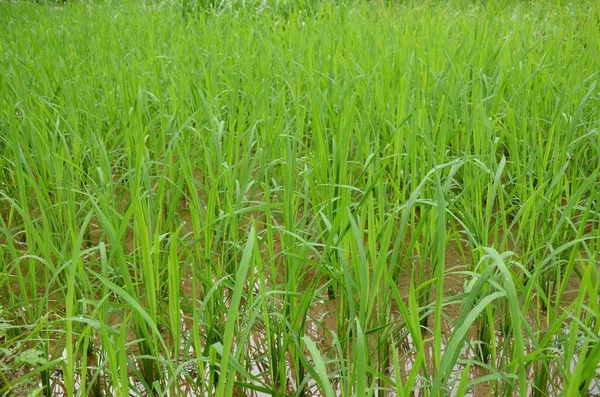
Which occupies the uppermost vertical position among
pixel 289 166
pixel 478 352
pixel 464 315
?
pixel 289 166

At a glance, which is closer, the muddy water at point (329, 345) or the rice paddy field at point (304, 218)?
the rice paddy field at point (304, 218)

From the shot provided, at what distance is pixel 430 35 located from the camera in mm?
3064

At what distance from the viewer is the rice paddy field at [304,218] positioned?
115 centimetres

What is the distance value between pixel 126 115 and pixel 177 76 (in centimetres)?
46

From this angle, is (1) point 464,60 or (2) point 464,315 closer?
(2) point 464,315

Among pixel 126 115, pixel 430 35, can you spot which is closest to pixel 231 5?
pixel 430 35

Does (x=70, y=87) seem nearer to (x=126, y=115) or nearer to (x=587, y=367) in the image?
(x=126, y=115)

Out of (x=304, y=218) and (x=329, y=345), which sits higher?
(x=304, y=218)

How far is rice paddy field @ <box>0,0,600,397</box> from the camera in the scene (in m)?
1.15

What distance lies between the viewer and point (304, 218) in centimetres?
149

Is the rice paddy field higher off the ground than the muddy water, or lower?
higher

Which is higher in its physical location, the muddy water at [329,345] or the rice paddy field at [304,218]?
the rice paddy field at [304,218]

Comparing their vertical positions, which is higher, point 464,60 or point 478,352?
point 464,60

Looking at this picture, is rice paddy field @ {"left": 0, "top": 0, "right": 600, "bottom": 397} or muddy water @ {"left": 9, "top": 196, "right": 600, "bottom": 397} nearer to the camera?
rice paddy field @ {"left": 0, "top": 0, "right": 600, "bottom": 397}
